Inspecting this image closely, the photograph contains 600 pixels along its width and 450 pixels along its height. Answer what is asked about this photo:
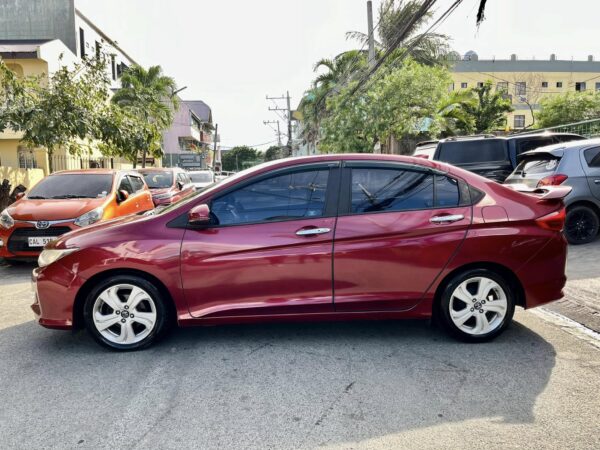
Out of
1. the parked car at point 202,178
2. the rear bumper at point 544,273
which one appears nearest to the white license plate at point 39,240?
the rear bumper at point 544,273

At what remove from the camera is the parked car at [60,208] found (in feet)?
24.8

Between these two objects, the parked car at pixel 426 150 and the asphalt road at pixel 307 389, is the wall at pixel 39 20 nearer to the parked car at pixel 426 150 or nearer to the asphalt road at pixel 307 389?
the parked car at pixel 426 150

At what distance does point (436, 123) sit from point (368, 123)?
2852 millimetres

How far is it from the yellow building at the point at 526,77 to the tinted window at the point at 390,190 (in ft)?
171

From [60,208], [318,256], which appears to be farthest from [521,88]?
[318,256]

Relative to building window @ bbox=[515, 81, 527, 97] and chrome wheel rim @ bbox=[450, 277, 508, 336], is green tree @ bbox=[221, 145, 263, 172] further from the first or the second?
chrome wheel rim @ bbox=[450, 277, 508, 336]

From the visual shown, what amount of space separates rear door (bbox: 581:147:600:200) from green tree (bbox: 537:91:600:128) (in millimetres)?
27446

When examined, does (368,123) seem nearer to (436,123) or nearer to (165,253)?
(436,123)

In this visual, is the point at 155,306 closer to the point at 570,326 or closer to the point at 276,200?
the point at 276,200

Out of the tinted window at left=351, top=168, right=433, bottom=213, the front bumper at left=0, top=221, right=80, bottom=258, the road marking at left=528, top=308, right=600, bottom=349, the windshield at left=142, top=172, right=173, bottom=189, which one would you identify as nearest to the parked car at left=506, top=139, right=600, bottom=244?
the road marking at left=528, top=308, right=600, bottom=349

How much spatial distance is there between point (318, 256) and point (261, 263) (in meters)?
0.47

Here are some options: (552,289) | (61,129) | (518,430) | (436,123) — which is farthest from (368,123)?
(518,430)

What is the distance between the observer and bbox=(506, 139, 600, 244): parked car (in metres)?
8.00

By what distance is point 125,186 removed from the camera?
31.4 ft
